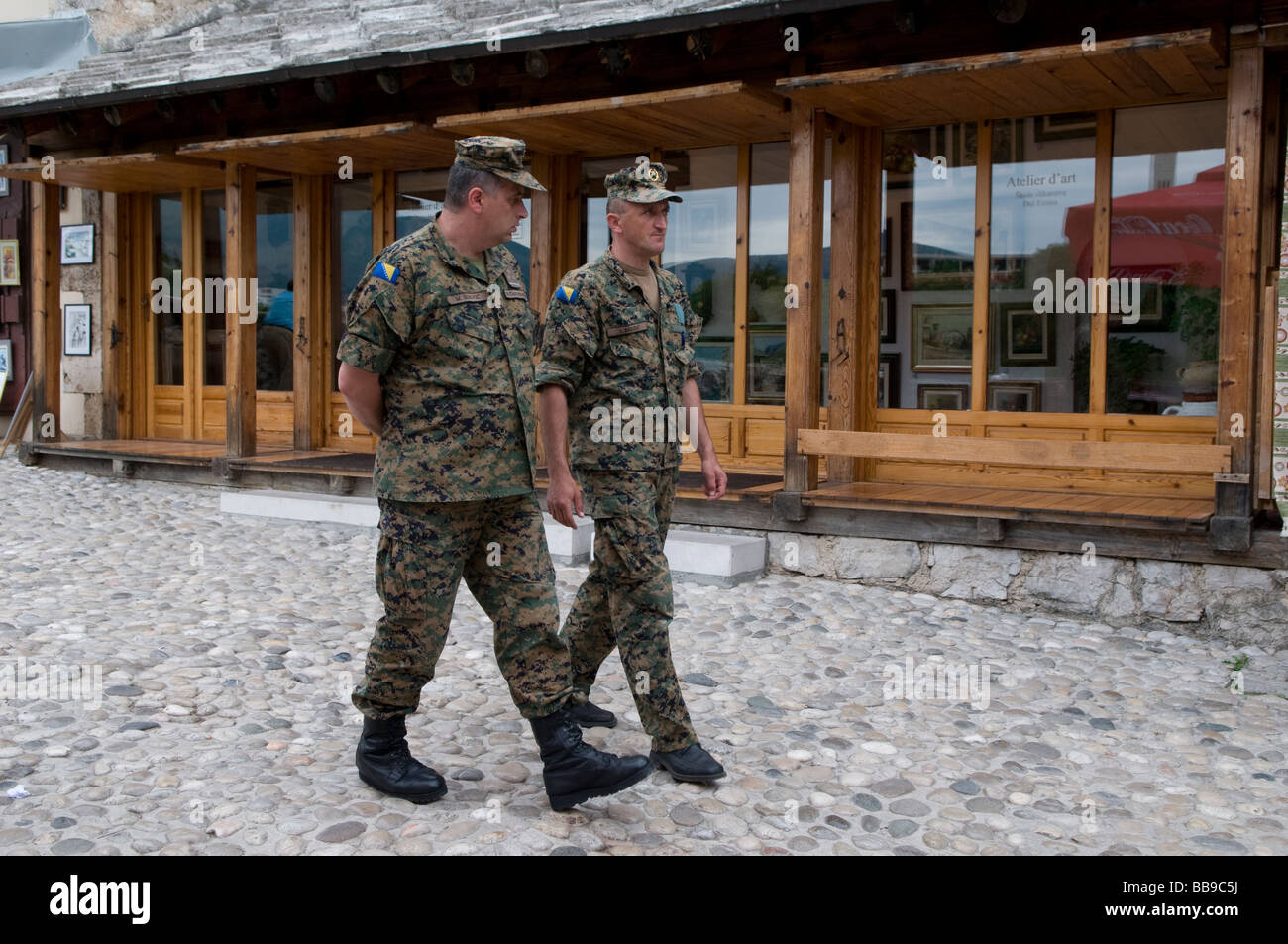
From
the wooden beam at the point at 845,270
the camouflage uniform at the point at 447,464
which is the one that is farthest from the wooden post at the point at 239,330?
the camouflage uniform at the point at 447,464

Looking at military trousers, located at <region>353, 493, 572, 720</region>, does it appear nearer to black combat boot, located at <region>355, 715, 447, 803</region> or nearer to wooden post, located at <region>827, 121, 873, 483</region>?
black combat boot, located at <region>355, 715, 447, 803</region>

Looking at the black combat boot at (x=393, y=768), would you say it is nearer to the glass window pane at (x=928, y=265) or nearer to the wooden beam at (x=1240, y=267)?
the wooden beam at (x=1240, y=267)

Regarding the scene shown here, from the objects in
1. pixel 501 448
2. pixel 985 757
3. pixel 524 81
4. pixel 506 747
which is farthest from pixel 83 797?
pixel 524 81

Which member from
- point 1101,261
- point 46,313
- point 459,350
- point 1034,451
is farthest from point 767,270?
point 46,313

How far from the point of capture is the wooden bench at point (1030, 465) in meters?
6.59

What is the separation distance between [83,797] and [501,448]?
171cm

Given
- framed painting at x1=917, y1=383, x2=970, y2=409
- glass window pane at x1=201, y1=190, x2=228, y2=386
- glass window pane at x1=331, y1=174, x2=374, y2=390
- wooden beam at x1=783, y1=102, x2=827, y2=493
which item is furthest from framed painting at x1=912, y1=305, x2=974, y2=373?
glass window pane at x1=201, y1=190, x2=228, y2=386

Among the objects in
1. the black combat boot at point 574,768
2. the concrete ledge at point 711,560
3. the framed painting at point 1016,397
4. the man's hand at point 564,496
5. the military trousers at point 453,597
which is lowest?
the black combat boot at point 574,768

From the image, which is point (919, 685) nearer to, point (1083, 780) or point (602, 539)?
point (1083, 780)

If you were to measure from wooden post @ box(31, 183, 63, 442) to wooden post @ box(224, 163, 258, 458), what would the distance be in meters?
2.82

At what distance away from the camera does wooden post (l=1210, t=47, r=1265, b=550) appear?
6.45 meters

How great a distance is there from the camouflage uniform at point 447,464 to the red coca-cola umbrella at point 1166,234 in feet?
18.5

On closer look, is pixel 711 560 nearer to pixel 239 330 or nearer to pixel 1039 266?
pixel 1039 266

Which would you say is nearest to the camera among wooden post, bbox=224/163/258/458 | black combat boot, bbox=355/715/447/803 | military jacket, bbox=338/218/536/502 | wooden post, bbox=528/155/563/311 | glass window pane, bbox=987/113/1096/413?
military jacket, bbox=338/218/536/502
